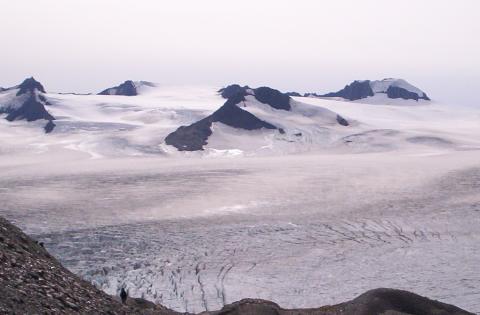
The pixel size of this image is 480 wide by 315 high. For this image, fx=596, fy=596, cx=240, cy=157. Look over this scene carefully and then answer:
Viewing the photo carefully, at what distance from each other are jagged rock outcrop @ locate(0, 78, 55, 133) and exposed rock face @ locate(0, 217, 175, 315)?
165 feet

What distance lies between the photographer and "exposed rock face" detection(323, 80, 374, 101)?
278 ft

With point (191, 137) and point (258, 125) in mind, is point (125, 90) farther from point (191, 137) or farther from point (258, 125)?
point (191, 137)

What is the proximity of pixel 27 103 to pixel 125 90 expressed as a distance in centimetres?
2065

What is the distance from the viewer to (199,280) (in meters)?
15.5

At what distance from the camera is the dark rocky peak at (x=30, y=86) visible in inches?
2712

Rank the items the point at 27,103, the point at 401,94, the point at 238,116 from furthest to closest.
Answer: the point at 401,94 → the point at 27,103 → the point at 238,116

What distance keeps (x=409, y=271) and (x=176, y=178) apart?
712 inches

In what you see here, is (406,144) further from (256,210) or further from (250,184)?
(256,210)

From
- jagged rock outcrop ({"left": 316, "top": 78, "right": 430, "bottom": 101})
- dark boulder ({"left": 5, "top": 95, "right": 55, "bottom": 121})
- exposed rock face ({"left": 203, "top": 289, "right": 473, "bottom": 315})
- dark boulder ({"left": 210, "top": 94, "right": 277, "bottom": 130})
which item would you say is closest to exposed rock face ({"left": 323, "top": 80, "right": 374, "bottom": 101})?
jagged rock outcrop ({"left": 316, "top": 78, "right": 430, "bottom": 101})

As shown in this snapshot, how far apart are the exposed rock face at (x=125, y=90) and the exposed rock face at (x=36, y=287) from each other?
248 ft

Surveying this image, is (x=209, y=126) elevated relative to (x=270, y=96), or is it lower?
lower

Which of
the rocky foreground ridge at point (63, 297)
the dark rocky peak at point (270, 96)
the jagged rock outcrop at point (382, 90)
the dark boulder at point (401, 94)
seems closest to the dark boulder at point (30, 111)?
the dark rocky peak at point (270, 96)

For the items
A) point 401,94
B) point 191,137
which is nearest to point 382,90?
point 401,94

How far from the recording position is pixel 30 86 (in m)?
69.6
